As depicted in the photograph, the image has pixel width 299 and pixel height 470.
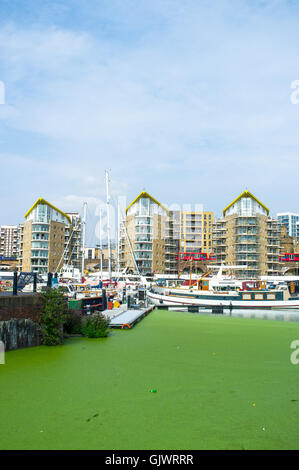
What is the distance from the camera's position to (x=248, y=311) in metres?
40.5

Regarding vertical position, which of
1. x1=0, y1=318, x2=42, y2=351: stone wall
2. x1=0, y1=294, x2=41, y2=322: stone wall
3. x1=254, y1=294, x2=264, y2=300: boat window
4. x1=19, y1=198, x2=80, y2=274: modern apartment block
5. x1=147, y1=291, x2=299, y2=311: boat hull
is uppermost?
x1=19, y1=198, x2=80, y2=274: modern apartment block

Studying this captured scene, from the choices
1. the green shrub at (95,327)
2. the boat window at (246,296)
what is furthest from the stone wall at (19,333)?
the boat window at (246,296)

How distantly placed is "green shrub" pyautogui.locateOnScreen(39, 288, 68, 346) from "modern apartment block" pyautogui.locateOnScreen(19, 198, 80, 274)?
260ft

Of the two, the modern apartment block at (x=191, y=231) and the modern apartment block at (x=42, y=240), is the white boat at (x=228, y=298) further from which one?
the modern apartment block at (x=191, y=231)

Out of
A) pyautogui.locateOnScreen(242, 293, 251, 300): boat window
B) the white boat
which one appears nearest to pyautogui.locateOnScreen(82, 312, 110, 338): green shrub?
the white boat

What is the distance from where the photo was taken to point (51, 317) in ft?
48.3

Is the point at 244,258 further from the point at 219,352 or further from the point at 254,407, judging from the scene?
the point at 254,407

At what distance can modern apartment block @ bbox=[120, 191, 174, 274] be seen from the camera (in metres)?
94.8

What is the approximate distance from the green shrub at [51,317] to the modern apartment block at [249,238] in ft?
269

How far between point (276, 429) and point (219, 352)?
24.8 ft

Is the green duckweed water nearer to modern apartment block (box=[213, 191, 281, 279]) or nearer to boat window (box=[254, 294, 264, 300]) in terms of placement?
boat window (box=[254, 294, 264, 300])

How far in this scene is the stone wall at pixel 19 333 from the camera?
43.4ft

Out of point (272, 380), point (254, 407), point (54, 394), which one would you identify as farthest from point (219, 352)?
point (54, 394)

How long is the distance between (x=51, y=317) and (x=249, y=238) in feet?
285
